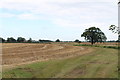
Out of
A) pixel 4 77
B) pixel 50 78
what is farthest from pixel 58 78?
pixel 4 77

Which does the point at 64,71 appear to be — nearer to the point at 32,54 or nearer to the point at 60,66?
the point at 60,66

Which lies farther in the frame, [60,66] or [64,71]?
[60,66]

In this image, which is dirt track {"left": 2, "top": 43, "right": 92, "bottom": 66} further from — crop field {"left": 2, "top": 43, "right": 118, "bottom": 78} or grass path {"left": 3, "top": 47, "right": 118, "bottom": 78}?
grass path {"left": 3, "top": 47, "right": 118, "bottom": 78}

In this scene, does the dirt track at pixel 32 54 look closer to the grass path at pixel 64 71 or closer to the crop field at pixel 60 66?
the crop field at pixel 60 66

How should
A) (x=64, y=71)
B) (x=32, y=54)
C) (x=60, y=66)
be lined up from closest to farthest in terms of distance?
(x=64, y=71)
(x=60, y=66)
(x=32, y=54)

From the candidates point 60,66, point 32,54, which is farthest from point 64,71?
point 32,54

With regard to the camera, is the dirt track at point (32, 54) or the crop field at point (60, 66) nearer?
the crop field at point (60, 66)

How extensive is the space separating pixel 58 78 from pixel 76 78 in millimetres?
1270

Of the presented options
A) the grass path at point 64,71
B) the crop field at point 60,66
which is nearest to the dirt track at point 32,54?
the crop field at point 60,66

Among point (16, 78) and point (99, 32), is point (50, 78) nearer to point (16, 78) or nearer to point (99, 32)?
point (16, 78)

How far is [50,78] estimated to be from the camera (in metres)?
16.9

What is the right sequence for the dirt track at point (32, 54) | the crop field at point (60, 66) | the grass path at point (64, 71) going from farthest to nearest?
the dirt track at point (32, 54), the crop field at point (60, 66), the grass path at point (64, 71)

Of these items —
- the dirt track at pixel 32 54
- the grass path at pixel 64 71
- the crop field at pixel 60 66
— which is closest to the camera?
the grass path at pixel 64 71

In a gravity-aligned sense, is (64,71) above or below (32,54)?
below
